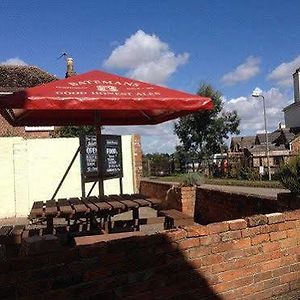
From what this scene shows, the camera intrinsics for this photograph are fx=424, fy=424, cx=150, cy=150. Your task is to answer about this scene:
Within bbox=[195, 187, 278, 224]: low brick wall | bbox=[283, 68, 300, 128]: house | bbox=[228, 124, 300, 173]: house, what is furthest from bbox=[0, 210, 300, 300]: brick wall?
bbox=[283, 68, 300, 128]: house

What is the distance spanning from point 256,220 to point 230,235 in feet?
1.06

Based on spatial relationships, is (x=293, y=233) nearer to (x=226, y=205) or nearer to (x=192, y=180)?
(x=226, y=205)

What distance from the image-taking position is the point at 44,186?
12.3m

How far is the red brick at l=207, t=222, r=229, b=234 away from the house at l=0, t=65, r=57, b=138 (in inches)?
717

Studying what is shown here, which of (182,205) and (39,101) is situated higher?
(39,101)

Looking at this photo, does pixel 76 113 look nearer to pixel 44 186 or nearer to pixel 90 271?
pixel 90 271

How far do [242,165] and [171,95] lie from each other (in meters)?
22.8

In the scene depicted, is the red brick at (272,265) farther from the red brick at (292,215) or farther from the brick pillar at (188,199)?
the brick pillar at (188,199)

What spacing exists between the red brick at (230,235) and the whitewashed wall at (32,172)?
9317 millimetres

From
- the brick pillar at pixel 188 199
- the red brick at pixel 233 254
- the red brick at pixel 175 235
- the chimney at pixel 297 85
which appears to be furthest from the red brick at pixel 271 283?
the chimney at pixel 297 85

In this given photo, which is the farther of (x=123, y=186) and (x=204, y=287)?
(x=123, y=186)

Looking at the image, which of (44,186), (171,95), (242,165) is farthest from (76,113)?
(242,165)

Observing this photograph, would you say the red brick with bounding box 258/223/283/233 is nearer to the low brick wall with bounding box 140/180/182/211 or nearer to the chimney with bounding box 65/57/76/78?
the low brick wall with bounding box 140/180/182/211

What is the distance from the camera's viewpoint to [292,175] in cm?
511
